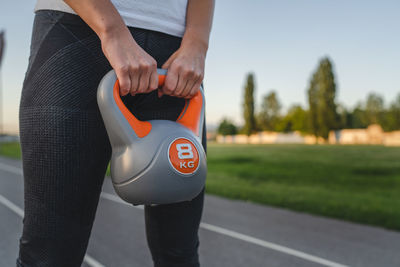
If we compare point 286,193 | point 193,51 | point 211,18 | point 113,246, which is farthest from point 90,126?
point 286,193

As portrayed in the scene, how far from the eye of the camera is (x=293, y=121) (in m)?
61.8

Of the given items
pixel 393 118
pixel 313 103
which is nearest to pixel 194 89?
pixel 313 103

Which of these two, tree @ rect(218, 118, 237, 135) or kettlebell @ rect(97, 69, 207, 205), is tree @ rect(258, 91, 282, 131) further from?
kettlebell @ rect(97, 69, 207, 205)

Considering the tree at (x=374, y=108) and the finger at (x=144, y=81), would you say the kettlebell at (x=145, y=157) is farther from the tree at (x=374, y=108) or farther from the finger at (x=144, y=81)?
the tree at (x=374, y=108)

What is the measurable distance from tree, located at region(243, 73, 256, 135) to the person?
3968cm

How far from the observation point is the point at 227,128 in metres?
65.6

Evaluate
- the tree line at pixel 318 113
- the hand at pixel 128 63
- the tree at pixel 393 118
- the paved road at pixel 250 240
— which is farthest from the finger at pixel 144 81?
the tree at pixel 393 118

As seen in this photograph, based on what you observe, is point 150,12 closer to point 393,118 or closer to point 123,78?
point 123,78

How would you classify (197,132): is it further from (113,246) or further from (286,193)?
(286,193)

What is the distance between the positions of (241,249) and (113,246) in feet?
3.93

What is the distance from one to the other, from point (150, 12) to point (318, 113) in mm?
36763

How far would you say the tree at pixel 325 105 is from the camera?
114ft

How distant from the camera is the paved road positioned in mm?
2984

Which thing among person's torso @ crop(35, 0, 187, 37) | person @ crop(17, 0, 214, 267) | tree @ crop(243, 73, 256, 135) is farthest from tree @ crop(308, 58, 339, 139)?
person @ crop(17, 0, 214, 267)
